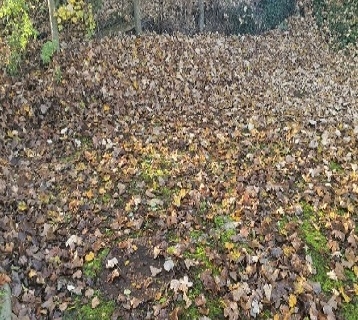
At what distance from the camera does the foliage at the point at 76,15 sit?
10047 millimetres

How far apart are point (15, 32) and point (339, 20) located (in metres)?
10.9

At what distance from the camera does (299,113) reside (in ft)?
30.6

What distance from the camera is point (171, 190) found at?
21.2 ft

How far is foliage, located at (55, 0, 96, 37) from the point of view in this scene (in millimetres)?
10047

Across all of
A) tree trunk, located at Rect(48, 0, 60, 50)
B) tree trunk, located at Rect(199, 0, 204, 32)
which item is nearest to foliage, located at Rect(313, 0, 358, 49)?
tree trunk, located at Rect(199, 0, 204, 32)

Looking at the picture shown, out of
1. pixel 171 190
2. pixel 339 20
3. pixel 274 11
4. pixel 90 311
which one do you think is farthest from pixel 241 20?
pixel 90 311

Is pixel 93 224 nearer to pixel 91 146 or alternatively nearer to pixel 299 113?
pixel 91 146

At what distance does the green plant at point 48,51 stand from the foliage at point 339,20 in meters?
9.65

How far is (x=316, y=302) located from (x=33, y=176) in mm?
4564

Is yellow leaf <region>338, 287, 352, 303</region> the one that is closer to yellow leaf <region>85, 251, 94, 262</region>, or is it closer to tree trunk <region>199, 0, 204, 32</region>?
yellow leaf <region>85, 251, 94, 262</region>

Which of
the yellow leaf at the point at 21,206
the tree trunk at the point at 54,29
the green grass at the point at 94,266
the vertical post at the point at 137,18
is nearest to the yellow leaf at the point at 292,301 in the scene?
the green grass at the point at 94,266

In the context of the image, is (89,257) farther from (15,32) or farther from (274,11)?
(274,11)

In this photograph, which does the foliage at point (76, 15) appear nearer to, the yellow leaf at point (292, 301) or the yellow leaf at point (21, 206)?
the yellow leaf at point (21, 206)

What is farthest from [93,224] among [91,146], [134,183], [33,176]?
[91,146]
